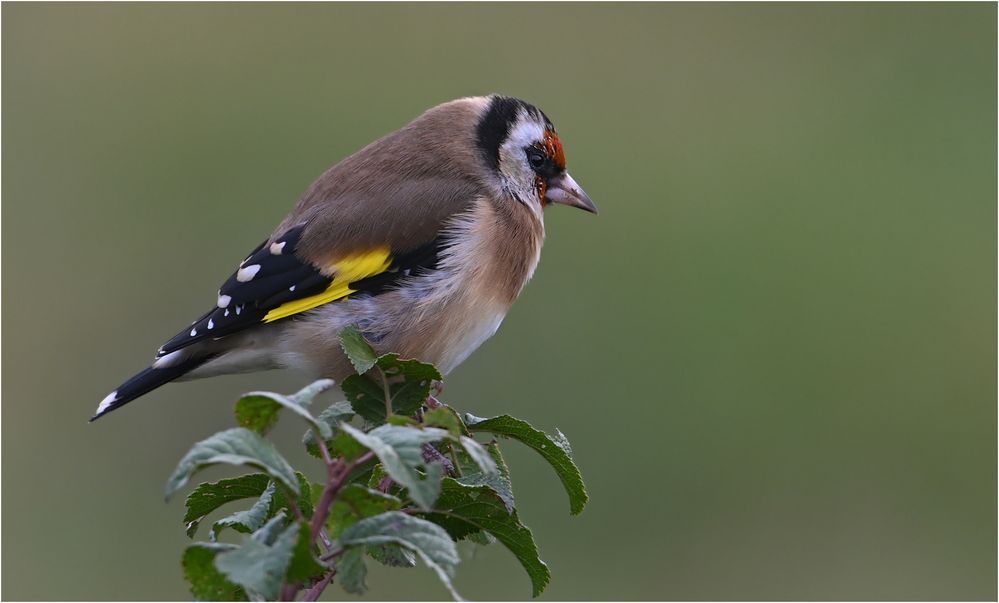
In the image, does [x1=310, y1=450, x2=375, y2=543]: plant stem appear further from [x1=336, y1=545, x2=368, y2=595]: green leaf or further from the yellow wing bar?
the yellow wing bar

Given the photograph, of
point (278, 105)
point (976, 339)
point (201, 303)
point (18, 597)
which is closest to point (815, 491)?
point (976, 339)

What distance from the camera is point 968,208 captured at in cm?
895

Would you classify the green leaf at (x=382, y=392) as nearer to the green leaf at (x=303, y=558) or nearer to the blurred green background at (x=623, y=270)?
the green leaf at (x=303, y=558)

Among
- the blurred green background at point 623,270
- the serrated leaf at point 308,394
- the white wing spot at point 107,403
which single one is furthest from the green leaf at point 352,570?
the blurred green background at point 623,270

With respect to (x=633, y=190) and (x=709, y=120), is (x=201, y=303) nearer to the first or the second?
(x=633, y=190)

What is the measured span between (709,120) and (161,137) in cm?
376

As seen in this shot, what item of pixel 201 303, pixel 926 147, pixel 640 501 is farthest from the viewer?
pixel 926 147

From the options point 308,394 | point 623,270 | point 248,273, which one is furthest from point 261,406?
point 623,270

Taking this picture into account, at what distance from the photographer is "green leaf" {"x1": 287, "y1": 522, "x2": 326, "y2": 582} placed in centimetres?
183

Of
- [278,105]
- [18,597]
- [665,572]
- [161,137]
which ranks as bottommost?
[18,597]

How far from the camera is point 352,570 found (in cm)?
192

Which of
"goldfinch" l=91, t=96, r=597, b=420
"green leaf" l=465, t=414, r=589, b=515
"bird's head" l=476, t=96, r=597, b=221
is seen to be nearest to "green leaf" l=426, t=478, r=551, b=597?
"green leaf" l=465, t=414, r=589, b=515

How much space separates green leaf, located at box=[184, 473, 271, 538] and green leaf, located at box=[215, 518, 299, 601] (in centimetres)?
56

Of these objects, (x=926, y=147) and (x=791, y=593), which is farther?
(x=926, y=147)
